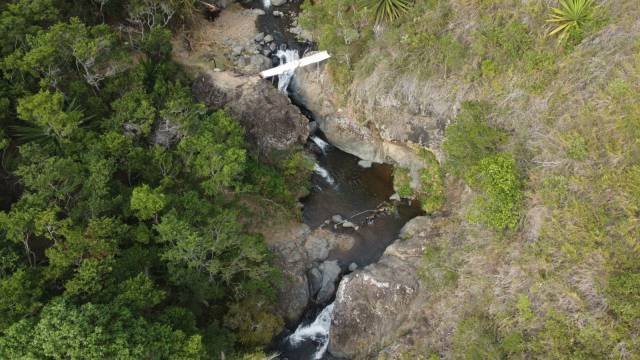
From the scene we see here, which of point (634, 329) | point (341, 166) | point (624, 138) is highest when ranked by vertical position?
point (624, 138)

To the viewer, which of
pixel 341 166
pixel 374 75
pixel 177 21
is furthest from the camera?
pixel 177 21

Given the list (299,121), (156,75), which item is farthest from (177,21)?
(299,121)

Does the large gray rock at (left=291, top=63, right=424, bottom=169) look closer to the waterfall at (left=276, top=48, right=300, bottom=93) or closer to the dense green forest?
the waterfall at (left=276, top=48, right=300, bottom=93)

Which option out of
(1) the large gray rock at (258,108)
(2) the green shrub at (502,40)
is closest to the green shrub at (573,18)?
(2) the green shrub at (502,40)

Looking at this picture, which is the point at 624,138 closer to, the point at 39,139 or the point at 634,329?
the point at 634,329

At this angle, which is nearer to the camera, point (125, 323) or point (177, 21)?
point (125, 323)

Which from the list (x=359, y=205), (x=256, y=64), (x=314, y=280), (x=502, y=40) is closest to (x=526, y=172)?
(x=502, y=40)

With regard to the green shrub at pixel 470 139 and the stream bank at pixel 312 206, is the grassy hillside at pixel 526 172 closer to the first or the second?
the green shrub at pixel 470 139
